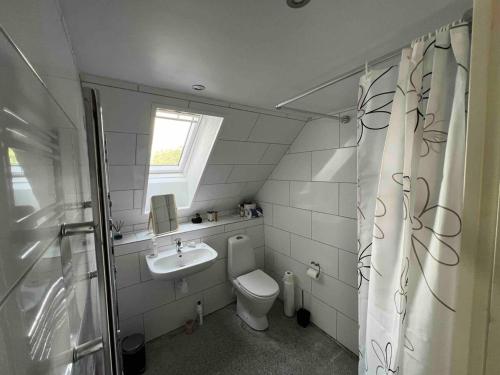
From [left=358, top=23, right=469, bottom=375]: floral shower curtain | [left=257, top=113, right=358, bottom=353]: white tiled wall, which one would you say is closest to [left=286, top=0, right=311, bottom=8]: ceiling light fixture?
[left=358, top=23, right=469, bottom=375]: floral shower curtain

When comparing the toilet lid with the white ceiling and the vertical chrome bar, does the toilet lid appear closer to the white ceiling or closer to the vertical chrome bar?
the vertical chrome bar

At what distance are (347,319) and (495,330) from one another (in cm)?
185

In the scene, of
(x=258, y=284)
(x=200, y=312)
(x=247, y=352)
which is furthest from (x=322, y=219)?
(x=200, y=312)

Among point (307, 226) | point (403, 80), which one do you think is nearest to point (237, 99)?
point (403, 80)

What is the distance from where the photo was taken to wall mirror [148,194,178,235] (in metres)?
1.96

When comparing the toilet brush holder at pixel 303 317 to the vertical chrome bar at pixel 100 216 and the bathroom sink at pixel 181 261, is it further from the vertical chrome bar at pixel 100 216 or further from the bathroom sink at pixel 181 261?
the vertical chrome bar at pixel 100 216

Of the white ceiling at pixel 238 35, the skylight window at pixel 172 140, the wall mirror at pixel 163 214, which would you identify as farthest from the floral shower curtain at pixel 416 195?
the wall mirror at pixel 163 214

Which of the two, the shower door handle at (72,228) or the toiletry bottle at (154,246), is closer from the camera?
the shower door handle at (72,228)

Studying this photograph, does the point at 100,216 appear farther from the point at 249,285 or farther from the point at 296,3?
the point at 249,285

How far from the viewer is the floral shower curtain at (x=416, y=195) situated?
596 mm

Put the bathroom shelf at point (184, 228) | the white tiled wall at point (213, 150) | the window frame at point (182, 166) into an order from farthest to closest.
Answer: the window frame at point (182, 166), the bathroom shelf at point (184, 228), the white tiled wall at point (213, 150)

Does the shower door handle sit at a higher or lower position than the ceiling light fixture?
lower

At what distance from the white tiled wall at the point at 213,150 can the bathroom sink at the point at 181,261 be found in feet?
1.49

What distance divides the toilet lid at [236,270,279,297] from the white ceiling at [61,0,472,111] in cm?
174
